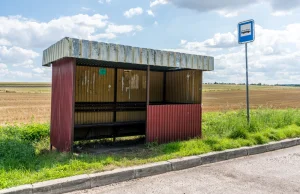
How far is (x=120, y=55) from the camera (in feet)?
19.6

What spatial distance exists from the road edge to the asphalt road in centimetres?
12

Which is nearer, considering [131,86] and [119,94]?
[119,94]

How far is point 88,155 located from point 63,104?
140 centimetres

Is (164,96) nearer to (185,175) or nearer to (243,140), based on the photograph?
(243,140)

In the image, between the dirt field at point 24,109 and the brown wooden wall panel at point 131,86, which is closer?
the brown wooden wall panel at point 131,86

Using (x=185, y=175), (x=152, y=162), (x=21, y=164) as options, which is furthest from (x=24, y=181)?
(x=185, y=175)

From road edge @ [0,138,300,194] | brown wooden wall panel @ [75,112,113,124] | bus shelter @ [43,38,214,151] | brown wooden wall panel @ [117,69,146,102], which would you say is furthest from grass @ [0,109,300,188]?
brown wooden wall panel @ [117,69,146,102]

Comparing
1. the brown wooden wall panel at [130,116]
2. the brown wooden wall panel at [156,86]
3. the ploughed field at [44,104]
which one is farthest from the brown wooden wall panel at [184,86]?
the ploughed field at [44,104]

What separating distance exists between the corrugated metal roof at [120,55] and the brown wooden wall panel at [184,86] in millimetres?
584

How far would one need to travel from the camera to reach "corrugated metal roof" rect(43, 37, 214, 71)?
17.8 ft

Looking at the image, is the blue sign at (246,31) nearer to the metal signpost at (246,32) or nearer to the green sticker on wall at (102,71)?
the metal signpost at (246,32)

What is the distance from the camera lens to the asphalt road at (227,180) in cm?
425

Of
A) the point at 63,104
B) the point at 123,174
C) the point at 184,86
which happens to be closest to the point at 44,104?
the point at 184,86

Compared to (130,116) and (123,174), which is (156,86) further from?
(123,174)
